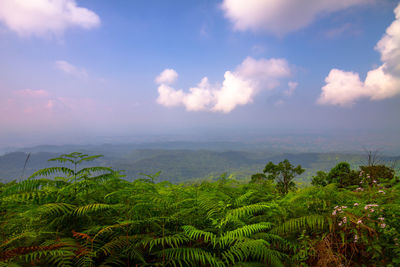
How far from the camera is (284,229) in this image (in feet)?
9.33

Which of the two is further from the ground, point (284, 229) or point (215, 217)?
point (215, 217)

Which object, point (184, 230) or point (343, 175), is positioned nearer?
point (184, 230)

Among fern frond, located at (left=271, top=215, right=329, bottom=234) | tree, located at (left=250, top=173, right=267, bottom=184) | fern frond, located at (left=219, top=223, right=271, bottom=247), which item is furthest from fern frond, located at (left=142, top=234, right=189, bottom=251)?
tree, located at (left=250, top=173, right=267, bottom=184)

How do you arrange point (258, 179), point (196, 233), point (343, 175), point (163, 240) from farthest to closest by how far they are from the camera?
point (343, 175)
point (258, 179)
point (196, 233)
point (163, 240)

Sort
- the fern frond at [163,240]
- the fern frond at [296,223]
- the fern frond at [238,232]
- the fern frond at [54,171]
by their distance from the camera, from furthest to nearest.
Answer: the fern frond at [54,171] < the fern frond at [296,223] < the fern frond at [238,232] < the fern frond at [163,240]

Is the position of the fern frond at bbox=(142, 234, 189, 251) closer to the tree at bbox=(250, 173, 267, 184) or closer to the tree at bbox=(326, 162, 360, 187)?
the tree at bbox=(250, 173, 267, 184)

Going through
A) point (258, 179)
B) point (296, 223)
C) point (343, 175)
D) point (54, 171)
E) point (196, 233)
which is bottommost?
point (343, 175)

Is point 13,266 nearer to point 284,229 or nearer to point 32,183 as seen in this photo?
point 32,183

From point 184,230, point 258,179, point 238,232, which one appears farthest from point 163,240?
point 258,179

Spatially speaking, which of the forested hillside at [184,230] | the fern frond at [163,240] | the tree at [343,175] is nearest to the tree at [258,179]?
the forested hillside at [184,230]

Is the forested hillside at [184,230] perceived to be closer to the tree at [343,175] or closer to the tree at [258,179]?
the tree at [258,179]

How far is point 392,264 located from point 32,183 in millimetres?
5102

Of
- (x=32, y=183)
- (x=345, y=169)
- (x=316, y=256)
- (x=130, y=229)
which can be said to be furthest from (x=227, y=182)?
(x=345, y=169)

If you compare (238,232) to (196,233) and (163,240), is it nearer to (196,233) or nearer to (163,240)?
(196,233)
